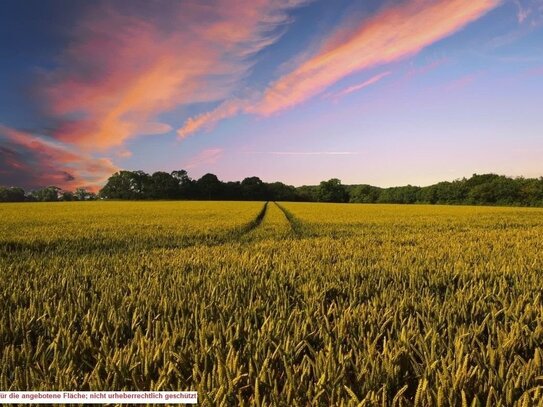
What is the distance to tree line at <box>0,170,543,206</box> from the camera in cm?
11956

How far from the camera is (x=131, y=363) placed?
2018 millimetres

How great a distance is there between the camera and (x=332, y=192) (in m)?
150

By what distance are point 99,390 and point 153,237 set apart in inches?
475

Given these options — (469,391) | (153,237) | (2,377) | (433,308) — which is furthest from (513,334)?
(153,237)

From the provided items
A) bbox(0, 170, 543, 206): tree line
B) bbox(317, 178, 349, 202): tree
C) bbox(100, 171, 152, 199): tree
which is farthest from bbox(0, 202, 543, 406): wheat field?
bbox(317, 178, 349, 202): tree

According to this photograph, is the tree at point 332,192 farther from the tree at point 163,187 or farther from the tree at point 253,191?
the tree at point 163,187

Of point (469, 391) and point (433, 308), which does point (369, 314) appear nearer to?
point (433, 308)

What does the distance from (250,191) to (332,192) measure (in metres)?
37.7

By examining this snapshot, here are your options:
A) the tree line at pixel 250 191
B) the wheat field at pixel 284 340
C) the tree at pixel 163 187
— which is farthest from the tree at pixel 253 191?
the wheat field at pixel 284 340

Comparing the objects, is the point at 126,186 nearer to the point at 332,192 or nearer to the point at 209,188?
the point at 209,188

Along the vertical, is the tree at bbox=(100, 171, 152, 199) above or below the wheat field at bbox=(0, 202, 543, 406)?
above

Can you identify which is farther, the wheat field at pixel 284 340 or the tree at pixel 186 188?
the tree at pixel 186 188

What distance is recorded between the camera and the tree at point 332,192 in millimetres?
149125

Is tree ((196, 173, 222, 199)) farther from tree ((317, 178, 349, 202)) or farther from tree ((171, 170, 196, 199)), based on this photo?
tree ((317, 178, 349, 202))
